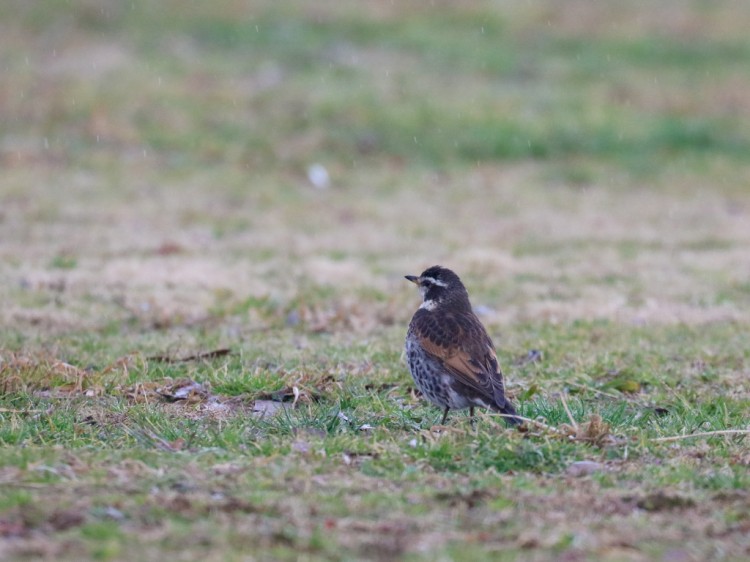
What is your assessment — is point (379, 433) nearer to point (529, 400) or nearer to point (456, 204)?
point (529, 400)

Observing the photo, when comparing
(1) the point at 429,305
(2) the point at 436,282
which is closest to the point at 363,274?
(2) the point at 436,282

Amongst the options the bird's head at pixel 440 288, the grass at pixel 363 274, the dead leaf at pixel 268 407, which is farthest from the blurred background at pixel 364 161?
the dead leaf at pixel 268 407

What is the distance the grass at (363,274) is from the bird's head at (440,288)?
0.70 m

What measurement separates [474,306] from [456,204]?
6.78m

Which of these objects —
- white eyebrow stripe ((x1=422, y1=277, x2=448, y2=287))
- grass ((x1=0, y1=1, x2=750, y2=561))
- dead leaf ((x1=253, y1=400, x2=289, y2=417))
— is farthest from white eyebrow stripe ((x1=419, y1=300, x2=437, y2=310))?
dead leaf ((x1=253, y1=400, x2=289, y2=417))

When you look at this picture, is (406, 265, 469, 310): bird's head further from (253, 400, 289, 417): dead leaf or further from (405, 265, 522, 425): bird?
(253, 400, 289, 417): dead leaf

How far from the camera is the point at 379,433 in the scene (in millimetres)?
7203

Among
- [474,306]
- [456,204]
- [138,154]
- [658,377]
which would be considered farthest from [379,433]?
[138,154]

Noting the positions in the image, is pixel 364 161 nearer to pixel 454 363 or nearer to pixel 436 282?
pixel 436 282

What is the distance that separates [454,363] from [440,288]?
3.82 ft

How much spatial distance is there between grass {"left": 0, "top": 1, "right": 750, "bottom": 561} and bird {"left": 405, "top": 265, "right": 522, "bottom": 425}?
1.03ft

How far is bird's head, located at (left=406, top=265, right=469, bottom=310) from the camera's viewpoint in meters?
8.67

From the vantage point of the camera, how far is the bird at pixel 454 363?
296 inches

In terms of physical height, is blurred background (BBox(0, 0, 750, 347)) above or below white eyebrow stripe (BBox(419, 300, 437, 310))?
above
